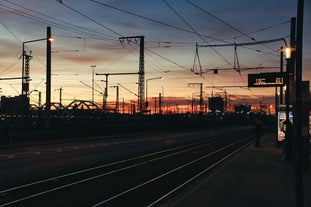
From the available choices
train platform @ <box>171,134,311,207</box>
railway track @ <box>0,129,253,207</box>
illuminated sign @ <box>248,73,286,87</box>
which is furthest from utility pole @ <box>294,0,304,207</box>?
illuminated sign @ <box>248,73,286,87</box>

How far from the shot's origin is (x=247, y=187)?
1455 centimetres

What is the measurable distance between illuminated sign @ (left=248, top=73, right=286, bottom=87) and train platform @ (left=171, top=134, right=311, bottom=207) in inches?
458

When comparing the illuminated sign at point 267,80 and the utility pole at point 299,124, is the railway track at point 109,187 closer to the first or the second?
the utility pole at point 299,124

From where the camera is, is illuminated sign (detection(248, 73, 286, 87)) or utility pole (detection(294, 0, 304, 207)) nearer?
utility pole (detection(294, 0, 304, 207))

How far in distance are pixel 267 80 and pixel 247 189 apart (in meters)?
18.5

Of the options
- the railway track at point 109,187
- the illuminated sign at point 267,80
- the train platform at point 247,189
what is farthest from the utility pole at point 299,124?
the illuminated sign at point 267,80

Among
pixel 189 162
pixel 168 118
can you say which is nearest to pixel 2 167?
pixel 189 162

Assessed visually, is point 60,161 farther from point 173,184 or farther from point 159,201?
point 159,201

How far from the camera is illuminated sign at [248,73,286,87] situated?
103ft

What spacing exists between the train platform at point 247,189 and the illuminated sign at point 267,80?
1162cm

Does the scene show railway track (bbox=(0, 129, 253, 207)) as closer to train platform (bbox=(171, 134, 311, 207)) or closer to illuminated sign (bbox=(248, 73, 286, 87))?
train platform (bbox=(171, 134, 311, 207))

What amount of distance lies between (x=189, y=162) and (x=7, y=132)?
17.6m

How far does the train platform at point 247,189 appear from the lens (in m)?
11.8

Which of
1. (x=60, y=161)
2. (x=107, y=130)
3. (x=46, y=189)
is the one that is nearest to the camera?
(x=46, y=189)
